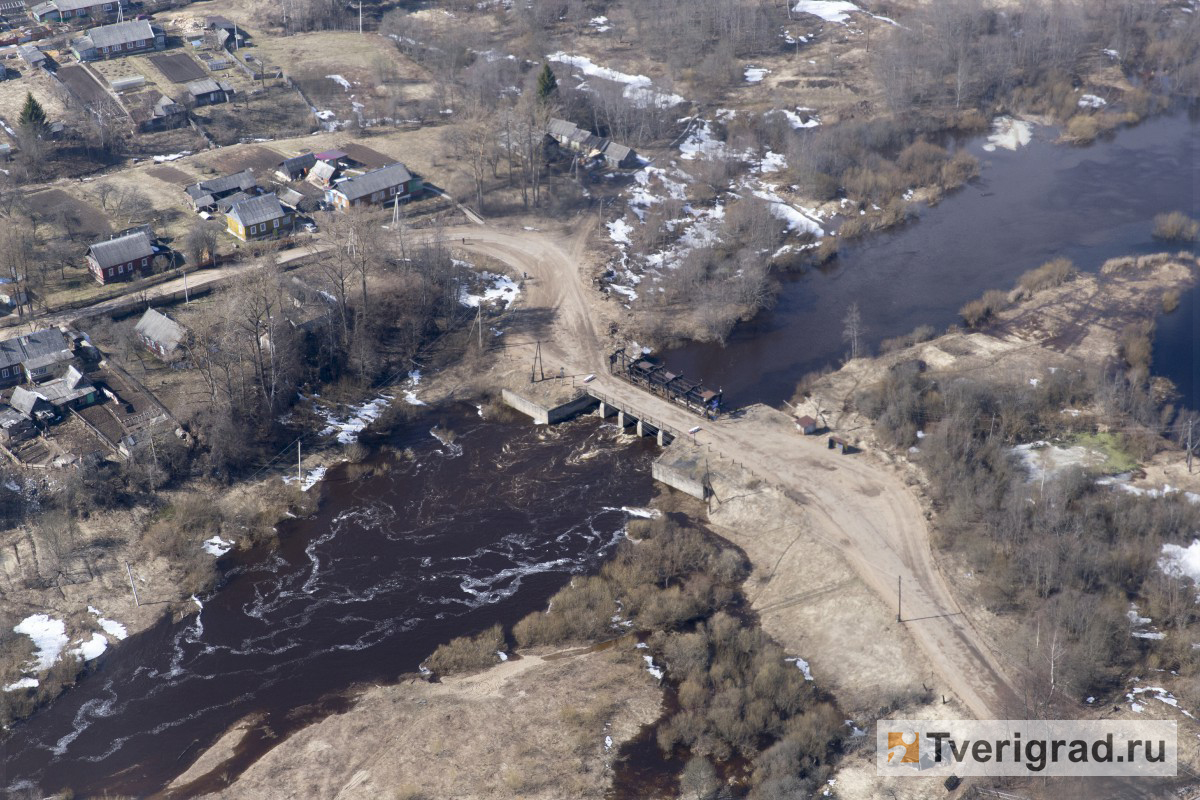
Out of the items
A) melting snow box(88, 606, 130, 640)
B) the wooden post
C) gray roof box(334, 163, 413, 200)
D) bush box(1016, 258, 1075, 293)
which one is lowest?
melting snow box(88, 606, 130, 640)

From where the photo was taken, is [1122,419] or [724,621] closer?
[724,621]

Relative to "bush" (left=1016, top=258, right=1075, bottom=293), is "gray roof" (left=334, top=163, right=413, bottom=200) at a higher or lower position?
higher

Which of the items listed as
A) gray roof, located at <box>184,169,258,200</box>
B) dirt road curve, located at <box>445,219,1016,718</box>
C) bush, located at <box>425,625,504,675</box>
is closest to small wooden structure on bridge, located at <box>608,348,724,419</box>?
dirt road curve, located at <box>445,219,1016,718</box>

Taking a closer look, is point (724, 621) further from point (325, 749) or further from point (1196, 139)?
point (1196, 139)

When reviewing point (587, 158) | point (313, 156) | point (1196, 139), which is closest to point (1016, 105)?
point (1196, 139)

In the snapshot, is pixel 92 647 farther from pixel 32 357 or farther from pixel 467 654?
pixel 32 357

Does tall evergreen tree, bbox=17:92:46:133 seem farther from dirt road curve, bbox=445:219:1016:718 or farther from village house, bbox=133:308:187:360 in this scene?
dirt road curve, bbox=445:219:1016:718

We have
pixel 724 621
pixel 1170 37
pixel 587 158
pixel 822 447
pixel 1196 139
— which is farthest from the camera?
pixel 1170 37

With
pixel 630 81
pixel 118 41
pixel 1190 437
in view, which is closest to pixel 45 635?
pixel 1190 437
